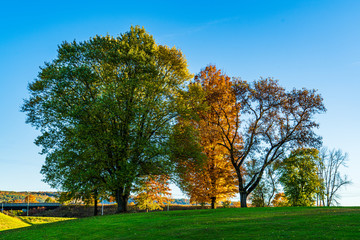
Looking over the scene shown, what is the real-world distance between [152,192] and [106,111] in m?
11.4

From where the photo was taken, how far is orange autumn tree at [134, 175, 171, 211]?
106 ft

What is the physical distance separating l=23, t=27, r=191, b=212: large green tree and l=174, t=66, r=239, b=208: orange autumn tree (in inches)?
188

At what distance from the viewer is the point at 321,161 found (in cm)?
5488

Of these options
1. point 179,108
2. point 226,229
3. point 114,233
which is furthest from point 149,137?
point 226,229

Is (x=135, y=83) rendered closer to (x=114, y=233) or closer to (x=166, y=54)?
(x=166, y=54)

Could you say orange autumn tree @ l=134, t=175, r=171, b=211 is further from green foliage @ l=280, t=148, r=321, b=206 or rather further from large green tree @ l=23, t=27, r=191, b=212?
green foliage @ l=280, t=148, r=321, b=206

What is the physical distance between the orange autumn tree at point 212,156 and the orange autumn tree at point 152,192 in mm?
2917

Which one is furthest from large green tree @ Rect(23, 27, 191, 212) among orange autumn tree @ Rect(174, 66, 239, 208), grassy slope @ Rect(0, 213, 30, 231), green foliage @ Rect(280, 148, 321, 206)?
green foliage @ Rect(280, 148, 321, 206)

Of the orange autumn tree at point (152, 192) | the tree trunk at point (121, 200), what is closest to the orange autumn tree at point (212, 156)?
the orange autumn tree at point (152, 192)

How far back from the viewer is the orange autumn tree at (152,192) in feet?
106

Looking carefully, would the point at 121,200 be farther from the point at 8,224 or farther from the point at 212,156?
the point at 8,224

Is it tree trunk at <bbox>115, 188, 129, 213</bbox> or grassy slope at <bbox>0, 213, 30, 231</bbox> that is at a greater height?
tree trunk at <bbox>115, 188, 129, 213</bbox>

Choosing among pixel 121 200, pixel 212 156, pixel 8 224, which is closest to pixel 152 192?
pixel 121 200

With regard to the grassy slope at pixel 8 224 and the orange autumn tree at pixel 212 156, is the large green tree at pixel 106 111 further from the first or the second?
the grassy slope at pixel 8 224
